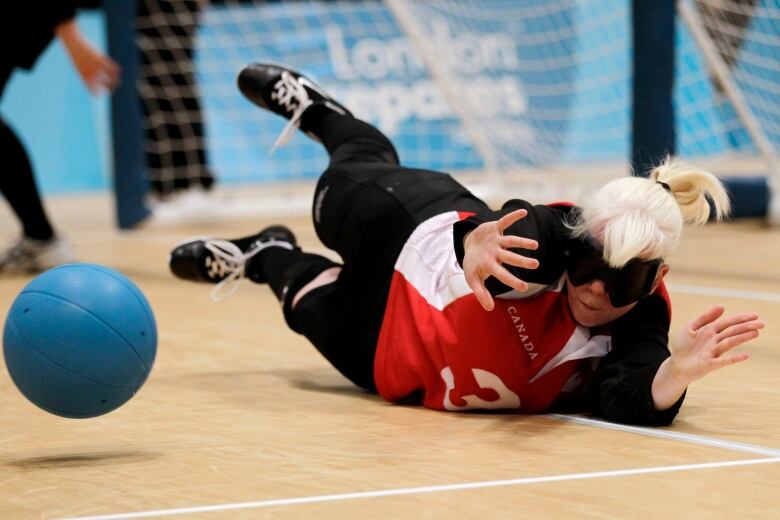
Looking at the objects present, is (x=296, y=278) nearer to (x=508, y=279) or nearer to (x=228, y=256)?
(x=228, y=256)

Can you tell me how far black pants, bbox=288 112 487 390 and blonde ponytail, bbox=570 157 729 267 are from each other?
519 millimetres

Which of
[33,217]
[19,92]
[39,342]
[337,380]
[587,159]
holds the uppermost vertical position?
[39,342]

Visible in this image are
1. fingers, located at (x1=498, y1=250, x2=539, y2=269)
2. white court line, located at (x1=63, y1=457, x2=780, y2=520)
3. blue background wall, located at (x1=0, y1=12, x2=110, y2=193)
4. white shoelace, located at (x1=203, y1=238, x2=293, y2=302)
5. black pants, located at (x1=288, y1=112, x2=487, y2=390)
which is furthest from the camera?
blue background wall, located at (x1=0, y1=12, x2=110, y2=193)

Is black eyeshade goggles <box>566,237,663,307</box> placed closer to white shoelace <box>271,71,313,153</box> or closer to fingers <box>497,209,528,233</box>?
fingers <box>497,209,528,233</box>

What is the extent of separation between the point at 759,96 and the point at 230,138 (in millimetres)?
3477

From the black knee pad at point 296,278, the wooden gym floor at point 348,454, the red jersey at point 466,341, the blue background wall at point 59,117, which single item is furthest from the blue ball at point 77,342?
the blue background wall at point 59,117

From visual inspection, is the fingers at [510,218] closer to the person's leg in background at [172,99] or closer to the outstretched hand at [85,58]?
the outstretched hand at [85,58]

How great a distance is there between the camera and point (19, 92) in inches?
348

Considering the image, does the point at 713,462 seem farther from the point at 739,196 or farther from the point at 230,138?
the point at 230,138

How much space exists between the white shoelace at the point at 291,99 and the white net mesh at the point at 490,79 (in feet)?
10.5

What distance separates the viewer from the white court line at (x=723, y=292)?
3.97 m

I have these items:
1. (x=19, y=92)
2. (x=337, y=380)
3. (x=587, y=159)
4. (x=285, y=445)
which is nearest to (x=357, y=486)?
(x=285, y=445)

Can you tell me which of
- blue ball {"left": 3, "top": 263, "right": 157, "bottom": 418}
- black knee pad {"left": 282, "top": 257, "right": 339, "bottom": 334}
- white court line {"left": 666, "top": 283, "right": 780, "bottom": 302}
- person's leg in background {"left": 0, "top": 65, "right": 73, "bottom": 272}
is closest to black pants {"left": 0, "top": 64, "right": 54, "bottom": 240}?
person's leg in background {"left": 0, "top": 65, "right": 73, "bottom": 272}

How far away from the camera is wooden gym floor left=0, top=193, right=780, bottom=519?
72.5 inches
